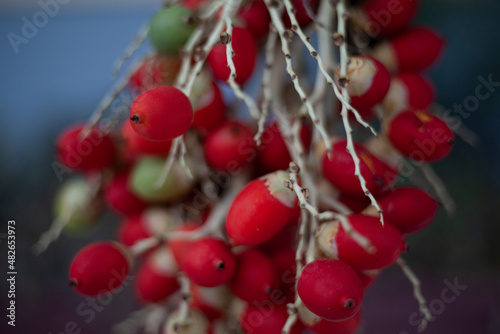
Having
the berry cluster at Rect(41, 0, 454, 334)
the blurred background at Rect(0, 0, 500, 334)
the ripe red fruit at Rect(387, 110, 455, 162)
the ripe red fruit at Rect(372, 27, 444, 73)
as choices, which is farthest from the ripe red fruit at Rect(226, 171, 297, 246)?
the blurred background at Rect(0, 0, 500, 334)

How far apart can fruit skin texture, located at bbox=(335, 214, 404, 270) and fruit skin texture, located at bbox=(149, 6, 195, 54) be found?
23 cm

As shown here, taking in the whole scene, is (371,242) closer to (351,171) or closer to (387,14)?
(351,171)

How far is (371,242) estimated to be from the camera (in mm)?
333

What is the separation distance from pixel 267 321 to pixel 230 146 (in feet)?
0.50

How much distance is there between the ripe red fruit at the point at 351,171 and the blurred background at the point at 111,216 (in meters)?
0.68

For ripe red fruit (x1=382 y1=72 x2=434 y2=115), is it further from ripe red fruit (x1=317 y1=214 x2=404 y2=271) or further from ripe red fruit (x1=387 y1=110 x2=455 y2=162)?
ripe red fruit (x1=317 y1=214 x2=404 y2=271)

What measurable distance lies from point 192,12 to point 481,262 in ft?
2.93

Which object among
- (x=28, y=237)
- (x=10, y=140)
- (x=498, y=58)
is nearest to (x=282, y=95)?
(x=498, y=58)

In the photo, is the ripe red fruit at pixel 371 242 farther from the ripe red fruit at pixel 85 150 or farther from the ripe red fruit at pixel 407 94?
the ripe red fruit at pixel 85 150

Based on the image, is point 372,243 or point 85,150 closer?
point 372,243

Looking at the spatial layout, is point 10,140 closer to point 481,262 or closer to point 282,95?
point 282,95

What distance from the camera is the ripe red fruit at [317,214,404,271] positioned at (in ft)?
1.10

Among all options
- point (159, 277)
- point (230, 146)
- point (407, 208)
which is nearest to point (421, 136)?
point (407, 208)

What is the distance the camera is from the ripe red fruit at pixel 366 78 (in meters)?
0.38
